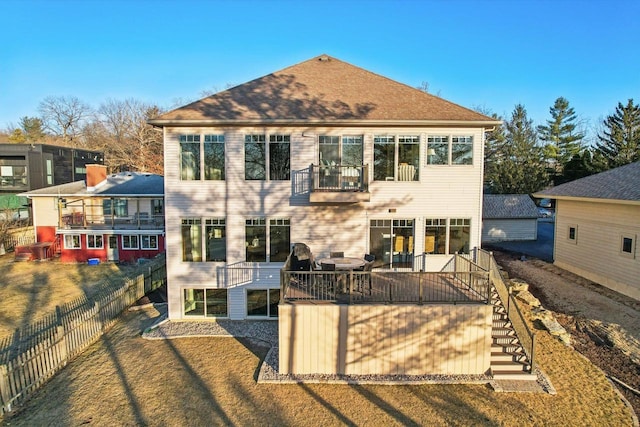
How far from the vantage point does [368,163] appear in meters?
12.3

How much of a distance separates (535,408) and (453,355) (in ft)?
6.49

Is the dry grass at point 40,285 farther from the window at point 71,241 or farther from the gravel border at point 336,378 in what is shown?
the gravel border at point 336,378

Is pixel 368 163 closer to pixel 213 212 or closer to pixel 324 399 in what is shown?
pixel 213 212

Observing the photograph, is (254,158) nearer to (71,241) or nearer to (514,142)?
(71,241)

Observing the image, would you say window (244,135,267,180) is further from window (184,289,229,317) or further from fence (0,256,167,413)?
fence (0,256,167,413)

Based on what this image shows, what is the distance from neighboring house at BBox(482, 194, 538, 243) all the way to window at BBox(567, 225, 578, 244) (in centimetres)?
887

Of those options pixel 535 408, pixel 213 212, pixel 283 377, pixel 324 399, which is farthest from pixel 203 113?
pixel 535 408

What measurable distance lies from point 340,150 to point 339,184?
4.03ft

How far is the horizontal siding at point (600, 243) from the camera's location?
15.2 metres

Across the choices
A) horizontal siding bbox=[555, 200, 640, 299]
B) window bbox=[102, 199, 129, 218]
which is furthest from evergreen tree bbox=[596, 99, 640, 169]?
window bbox=[102, 199, 129, 218]

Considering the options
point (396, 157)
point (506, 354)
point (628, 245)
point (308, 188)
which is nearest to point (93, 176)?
point (308, 188)

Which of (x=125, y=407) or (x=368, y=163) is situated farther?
(x=368, y=163)

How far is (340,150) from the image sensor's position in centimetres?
1240

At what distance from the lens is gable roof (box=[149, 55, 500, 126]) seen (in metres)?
12.0
